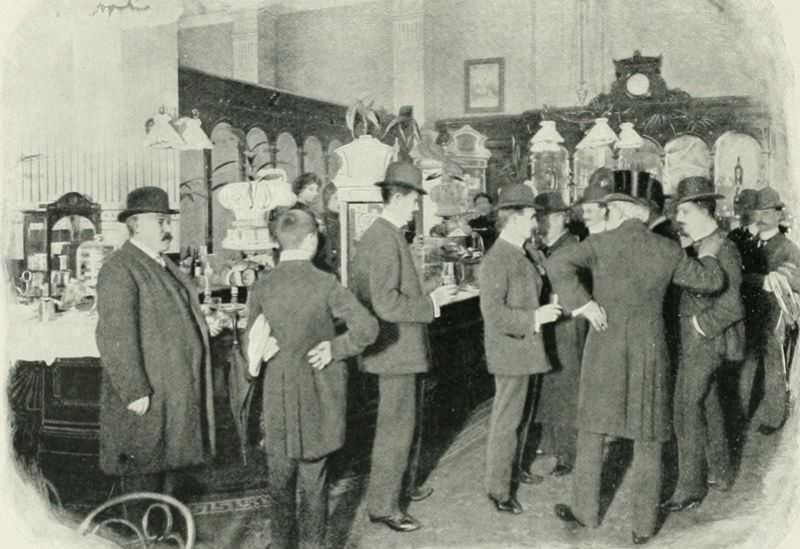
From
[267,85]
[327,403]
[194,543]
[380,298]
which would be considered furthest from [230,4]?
[194,543]

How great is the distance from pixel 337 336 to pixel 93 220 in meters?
1.24

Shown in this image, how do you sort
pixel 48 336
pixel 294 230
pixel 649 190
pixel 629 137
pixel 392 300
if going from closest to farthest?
pixel 294 230 < pixel 392 300 < pixel 649 190 < pixel 48 336 < pixel 629 137

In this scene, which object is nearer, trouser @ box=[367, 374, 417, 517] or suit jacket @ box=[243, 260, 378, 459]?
suit jacket @ box=[243, 260, 378, 459]

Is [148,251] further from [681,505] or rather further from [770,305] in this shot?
[770,305]

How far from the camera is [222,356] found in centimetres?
334

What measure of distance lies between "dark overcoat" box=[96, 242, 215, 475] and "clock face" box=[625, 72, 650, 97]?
2111mm

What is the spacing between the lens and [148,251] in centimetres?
314

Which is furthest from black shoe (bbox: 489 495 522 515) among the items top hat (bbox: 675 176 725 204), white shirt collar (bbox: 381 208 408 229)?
top hat (bbox: 675 176 725 204)

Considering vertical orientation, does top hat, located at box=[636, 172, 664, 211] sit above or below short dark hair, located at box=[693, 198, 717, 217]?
above

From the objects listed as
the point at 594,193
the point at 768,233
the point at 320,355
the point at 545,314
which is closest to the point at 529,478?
the point at 545,314

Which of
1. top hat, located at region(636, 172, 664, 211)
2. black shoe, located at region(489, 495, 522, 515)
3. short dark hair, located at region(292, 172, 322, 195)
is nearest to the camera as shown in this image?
top hat, located at region(636, 172, 664, 211)

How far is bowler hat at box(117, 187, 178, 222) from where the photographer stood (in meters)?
3.20

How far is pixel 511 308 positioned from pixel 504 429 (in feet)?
1.73

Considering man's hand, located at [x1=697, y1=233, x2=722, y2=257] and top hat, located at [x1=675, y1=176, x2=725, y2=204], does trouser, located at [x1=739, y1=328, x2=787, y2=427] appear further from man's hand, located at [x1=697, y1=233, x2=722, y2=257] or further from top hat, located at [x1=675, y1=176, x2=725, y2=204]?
top hat, located at [x1=675, y1=176, x2=725, y2=204]
